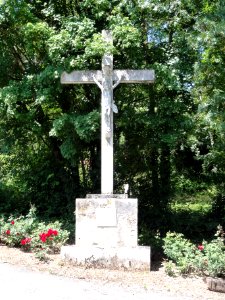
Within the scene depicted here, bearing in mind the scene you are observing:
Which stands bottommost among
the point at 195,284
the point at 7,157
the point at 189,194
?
the point at 195,284

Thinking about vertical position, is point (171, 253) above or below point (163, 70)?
below

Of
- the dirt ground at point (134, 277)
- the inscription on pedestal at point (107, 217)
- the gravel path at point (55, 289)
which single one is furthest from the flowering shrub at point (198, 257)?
the gravel path at point (55, 289)

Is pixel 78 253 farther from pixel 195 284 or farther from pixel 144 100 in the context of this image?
pixel 144 100

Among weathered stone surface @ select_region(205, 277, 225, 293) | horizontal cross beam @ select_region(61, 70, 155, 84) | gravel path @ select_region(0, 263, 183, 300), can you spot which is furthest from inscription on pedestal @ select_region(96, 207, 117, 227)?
horizontal cross beam @ select_region(61, 70, 155, 84)

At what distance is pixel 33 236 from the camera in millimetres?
8344

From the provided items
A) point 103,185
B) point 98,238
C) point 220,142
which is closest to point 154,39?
point 220,142

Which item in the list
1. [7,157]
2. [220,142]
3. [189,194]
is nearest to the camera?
[220,142]

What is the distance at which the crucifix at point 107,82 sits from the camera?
24.7 feet

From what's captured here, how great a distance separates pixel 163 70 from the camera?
8.62 meters

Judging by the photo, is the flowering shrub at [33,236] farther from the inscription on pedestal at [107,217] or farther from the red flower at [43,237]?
the inscription on pedestal at [107,217]

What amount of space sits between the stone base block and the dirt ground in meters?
0.15

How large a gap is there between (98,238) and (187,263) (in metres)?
1.59

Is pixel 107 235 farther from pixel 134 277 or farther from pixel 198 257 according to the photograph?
pixel 198 257

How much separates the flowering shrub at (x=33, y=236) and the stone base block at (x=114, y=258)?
75cm
